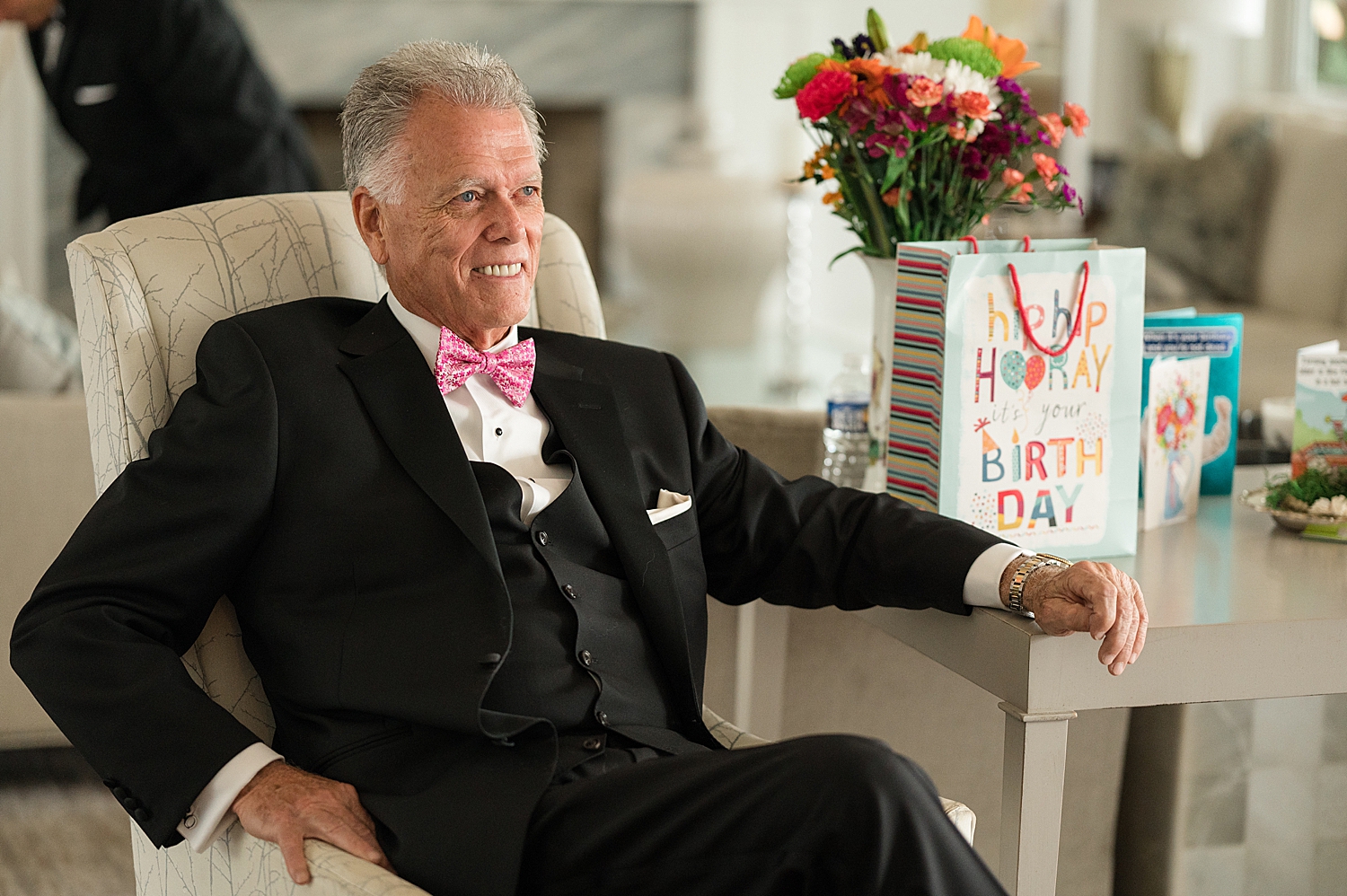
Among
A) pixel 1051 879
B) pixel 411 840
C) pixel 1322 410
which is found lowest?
pixel 1051 879

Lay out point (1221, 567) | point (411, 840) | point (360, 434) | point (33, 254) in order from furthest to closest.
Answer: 1. point (33, 254)
2. point (1221, 567)
3. point (360, 434)
4. point (411, 840)

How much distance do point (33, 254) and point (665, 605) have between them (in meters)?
5.28

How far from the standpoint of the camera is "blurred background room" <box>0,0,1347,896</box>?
1.99 m

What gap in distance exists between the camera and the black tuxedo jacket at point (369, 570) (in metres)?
1.24

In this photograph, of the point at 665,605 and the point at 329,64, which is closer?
the point at 665,605

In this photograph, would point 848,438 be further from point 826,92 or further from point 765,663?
point 826,92

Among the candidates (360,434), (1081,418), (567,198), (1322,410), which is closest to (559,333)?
(360,434)

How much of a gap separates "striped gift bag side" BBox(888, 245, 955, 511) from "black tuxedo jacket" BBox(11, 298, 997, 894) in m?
0.08

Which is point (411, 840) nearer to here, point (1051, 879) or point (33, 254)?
point (1051, 879)

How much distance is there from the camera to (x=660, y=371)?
5.31 feet

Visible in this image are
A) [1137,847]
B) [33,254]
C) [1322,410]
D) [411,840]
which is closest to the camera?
[411,840]

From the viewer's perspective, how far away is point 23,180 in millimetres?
5891

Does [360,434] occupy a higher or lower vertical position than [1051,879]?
higher

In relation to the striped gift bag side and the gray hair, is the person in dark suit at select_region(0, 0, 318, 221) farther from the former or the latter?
the striped gift bag side
